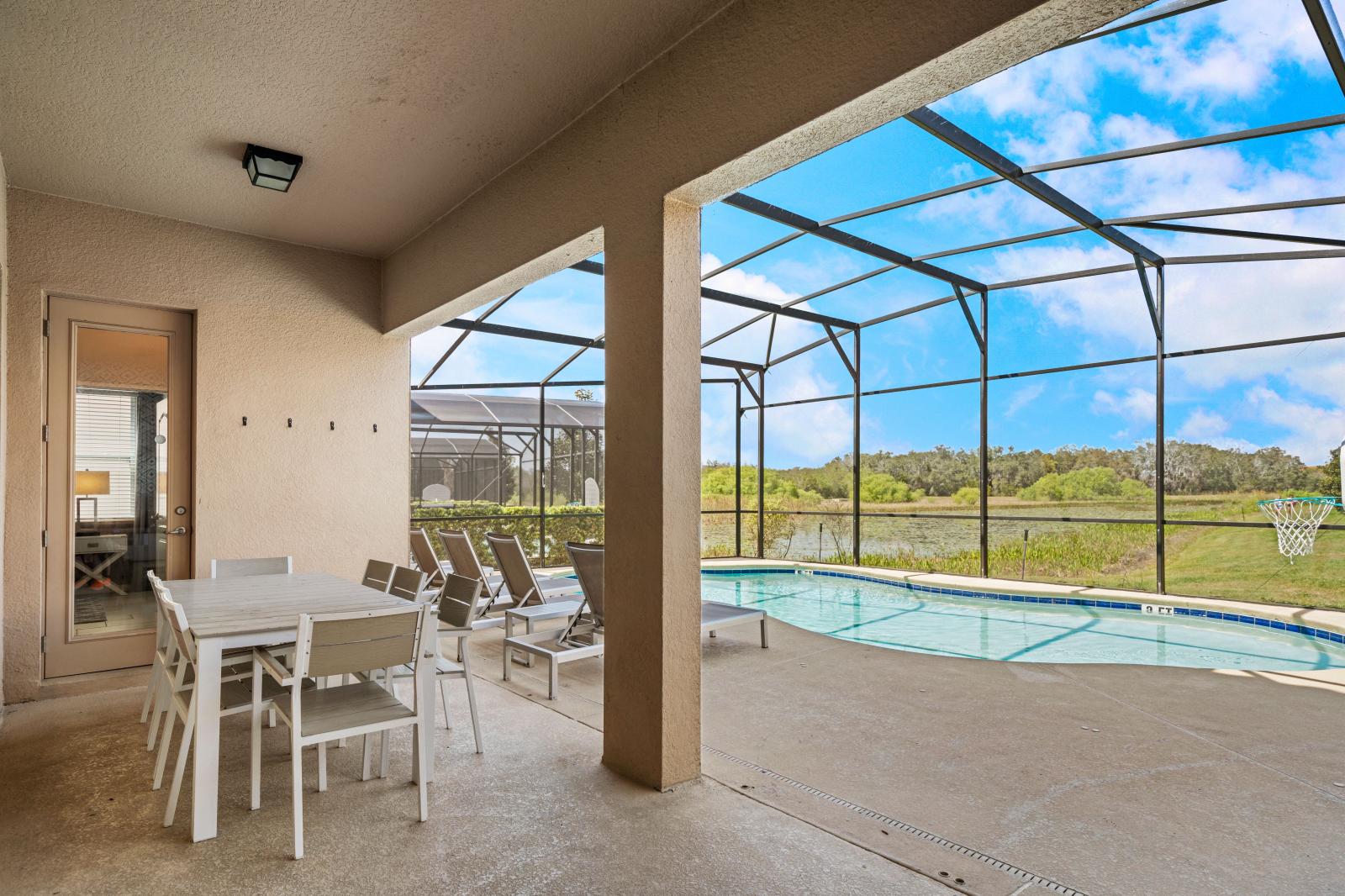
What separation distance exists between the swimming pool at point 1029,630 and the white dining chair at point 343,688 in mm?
4071

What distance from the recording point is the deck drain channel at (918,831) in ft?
7.09

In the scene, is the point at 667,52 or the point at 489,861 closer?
the point at 489,861

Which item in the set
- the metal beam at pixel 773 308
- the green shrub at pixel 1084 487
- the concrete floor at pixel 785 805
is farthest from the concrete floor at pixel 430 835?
the green shrub at pixel 1084 487

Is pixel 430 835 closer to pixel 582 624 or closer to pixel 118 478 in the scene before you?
pixel 582 624

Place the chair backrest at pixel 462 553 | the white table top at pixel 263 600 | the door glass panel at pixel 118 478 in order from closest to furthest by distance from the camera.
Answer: the white table top at pixel 263 600
the door glass panel at pixel 118 478
the chair backrest at pixel 462 553

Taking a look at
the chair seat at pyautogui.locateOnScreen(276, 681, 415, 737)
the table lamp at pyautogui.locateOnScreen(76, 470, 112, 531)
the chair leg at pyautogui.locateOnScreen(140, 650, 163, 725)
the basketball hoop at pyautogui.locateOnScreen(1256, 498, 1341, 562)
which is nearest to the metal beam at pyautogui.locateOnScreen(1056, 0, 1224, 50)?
the chair seat at pyautogui.locateOnScreen(276, 681, 415, 737)

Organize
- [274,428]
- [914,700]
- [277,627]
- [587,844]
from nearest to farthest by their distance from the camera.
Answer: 1. [587,844]
2. [277,627]
3. [914,700]
4. [274,428]

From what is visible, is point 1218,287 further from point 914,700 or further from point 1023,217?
point 914,700

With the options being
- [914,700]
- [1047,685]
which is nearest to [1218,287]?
[1047,685]

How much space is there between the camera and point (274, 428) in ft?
16.8

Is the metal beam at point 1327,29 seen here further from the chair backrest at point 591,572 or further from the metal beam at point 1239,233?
the chair backrest at point 591,572

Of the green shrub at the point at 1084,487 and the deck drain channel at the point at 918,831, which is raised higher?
the green shrub at the point at 1084,487

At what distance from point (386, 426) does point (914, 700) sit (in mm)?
4327

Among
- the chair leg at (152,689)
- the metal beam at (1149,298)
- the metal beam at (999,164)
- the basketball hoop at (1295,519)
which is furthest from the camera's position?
the basketball hoop at (1295,519)
